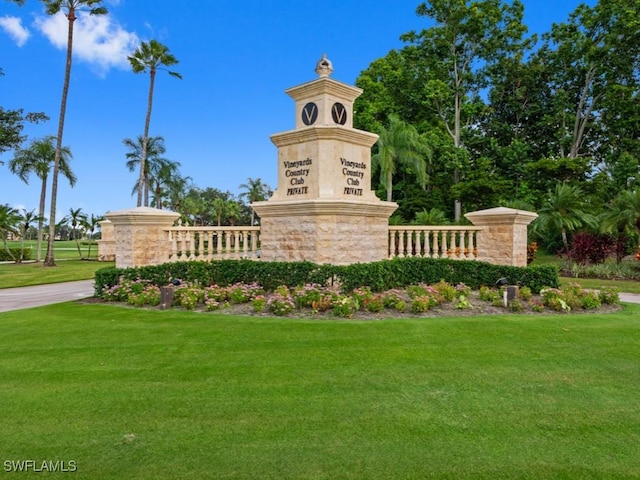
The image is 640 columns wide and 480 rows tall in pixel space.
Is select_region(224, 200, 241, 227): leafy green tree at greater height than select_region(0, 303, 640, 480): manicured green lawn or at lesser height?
greater

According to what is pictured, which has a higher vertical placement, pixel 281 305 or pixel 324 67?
pixel 324 67

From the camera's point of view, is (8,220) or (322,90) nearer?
(322,90)

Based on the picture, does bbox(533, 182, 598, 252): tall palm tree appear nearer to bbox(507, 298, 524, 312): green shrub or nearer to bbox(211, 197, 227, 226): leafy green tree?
bbox(507, 298, 524, 312): green shrub

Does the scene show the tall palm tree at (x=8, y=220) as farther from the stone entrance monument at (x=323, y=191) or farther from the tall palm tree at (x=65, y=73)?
the stone entrance monument at (x=323, y=191)

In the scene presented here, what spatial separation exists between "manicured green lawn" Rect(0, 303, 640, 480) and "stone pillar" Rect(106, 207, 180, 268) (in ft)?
12.7

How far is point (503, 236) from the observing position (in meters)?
11.1

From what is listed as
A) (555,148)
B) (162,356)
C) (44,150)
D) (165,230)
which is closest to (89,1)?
(44,150)

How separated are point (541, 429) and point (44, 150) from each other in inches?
1332

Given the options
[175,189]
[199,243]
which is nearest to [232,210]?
[175,189]

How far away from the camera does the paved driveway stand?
31.8 ft

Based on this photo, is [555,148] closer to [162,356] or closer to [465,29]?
[465,29]

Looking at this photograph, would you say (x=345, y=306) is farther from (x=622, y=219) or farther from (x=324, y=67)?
(x=622, y=219)

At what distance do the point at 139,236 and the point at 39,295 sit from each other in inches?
139

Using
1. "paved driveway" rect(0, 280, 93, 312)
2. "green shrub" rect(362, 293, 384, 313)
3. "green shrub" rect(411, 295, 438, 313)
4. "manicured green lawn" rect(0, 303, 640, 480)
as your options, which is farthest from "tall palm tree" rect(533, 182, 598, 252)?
"paved driveway" rect(0, 280, 93, 312)
